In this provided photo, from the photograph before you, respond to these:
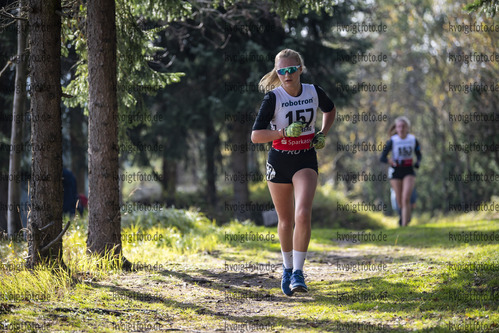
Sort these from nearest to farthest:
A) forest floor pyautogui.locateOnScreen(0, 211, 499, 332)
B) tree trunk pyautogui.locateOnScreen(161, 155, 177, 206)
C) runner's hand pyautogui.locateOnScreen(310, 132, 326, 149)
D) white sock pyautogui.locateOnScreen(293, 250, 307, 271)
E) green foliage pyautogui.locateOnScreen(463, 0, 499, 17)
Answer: forest floor pyautogui.locateOnScreen(0, 211, 499, 332)
runner's hand pyautogui.locateOnScreen(310, 132, 326, 149)
white sock pyautogui.locateOnScreen(293, 250, 307, 271)
green foliage pyautogui.locateOnScreen(463, 0, 499, 17)
tree trunk pyautogui.locateOnScreen(161, 155, 177, 206)

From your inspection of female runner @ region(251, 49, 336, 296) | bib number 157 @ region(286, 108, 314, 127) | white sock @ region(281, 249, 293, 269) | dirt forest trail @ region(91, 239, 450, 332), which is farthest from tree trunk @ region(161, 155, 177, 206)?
bib number 157 @ region(286, 108, 314, 127)

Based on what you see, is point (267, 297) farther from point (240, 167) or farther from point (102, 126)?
point (240, 167)

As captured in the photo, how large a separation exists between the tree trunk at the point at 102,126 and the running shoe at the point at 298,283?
2663mm

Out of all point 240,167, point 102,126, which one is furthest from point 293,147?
point 240,167

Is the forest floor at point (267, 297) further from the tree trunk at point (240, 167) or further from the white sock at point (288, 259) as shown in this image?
the tree trunk at point (240, 167)

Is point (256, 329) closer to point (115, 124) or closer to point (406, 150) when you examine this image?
point (115, 124)

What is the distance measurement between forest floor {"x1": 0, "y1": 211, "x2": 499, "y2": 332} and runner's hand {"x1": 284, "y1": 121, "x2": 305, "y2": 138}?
1.75 m

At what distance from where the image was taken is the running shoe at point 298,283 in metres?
5.92

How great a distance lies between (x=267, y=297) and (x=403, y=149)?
25.5 feet

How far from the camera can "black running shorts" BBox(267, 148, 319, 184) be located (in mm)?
5980

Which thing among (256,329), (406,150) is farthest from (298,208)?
(406,150)

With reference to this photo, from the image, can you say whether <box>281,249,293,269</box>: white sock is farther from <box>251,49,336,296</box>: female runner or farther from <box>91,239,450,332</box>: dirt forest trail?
<box>91,239,450,332</box>: dirt forest trail

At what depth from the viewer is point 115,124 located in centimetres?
762

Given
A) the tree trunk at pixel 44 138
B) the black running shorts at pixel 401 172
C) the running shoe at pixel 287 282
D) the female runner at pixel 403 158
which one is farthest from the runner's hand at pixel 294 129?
the black running shorts at pixel 401 172
